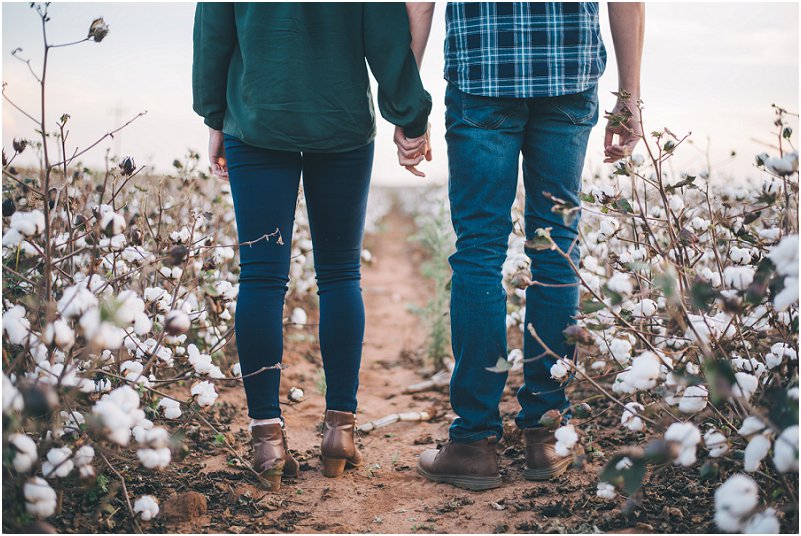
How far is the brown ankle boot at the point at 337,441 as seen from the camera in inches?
83.7

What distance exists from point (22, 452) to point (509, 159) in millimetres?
1381

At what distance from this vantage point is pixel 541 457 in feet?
6.80

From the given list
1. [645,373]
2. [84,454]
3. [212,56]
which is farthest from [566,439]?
[212,56]

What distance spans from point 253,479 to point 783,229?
163 centimetres

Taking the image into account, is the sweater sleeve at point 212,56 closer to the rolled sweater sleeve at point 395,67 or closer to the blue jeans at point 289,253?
the blue jeans at point 289,253

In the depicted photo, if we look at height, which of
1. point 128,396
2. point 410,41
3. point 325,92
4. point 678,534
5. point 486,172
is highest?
point 410,41

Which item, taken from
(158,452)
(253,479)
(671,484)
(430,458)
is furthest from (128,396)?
(671,484)

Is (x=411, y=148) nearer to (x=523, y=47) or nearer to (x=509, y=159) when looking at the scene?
(x=509, y=159)

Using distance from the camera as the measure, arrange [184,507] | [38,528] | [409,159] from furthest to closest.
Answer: [409,159], [184,507], [38,528]

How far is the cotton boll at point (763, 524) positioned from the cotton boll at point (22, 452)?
135cm

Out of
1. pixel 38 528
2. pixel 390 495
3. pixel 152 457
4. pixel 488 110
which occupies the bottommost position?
pixel 390 495

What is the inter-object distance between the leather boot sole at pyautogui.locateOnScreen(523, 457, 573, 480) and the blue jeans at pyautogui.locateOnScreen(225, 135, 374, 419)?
23.3 inches

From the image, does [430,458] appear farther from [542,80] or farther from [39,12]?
[39,12]

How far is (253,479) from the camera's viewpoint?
6.76 feet
